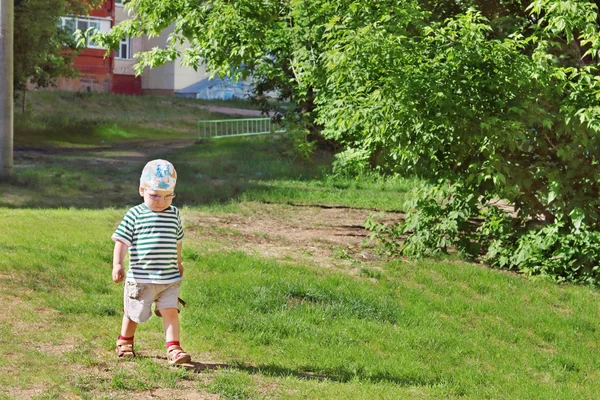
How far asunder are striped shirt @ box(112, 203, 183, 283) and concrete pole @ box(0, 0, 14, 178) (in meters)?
11.1

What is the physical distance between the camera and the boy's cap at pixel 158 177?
6656 mm

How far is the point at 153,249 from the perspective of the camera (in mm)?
6707

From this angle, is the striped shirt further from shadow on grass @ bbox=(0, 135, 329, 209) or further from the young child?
shadow on grass @ bbox=(0, 135, 329, 209)

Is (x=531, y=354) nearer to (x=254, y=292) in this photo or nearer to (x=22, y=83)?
(x=254, y=292)

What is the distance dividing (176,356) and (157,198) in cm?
112

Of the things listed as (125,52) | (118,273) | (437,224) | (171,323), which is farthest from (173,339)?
(125,52)

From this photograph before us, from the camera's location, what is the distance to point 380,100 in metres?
11.0

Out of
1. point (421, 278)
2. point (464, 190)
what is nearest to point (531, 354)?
point (421, 278)

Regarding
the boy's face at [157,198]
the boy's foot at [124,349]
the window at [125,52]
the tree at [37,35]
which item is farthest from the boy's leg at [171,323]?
the window at [125,52]

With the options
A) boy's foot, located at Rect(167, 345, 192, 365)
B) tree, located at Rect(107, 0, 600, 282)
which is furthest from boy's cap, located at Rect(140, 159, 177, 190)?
tree, located at Rect(107, 0, 600, 282)

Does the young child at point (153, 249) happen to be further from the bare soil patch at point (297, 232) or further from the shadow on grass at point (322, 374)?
the bare soil patch at point (297, 232)

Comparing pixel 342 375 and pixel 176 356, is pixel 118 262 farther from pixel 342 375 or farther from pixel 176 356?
pixel 342 375

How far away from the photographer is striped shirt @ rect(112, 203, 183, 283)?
6699 mm

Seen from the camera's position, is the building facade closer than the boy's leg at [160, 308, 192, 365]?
No
